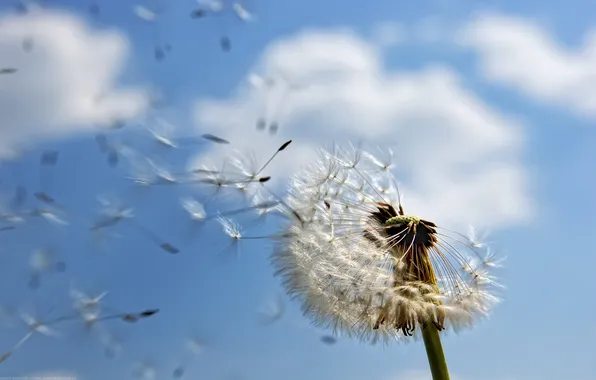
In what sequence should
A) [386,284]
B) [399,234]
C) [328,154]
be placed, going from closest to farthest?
[386,284], [399,234], [328,154]

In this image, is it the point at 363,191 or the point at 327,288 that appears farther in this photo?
the point at 363,191

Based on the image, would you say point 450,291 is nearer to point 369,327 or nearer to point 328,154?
point 369,327

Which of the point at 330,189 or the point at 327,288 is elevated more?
the point at 330,189

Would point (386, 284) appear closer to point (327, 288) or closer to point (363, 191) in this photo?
point (327, 288)

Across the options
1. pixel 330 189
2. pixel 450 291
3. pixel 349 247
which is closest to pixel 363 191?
pixel 330 189

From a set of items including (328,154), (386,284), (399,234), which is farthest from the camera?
(328,154)

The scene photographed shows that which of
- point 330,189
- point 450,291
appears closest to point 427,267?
point 450,291

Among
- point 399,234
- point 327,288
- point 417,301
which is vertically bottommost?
point 327,288
